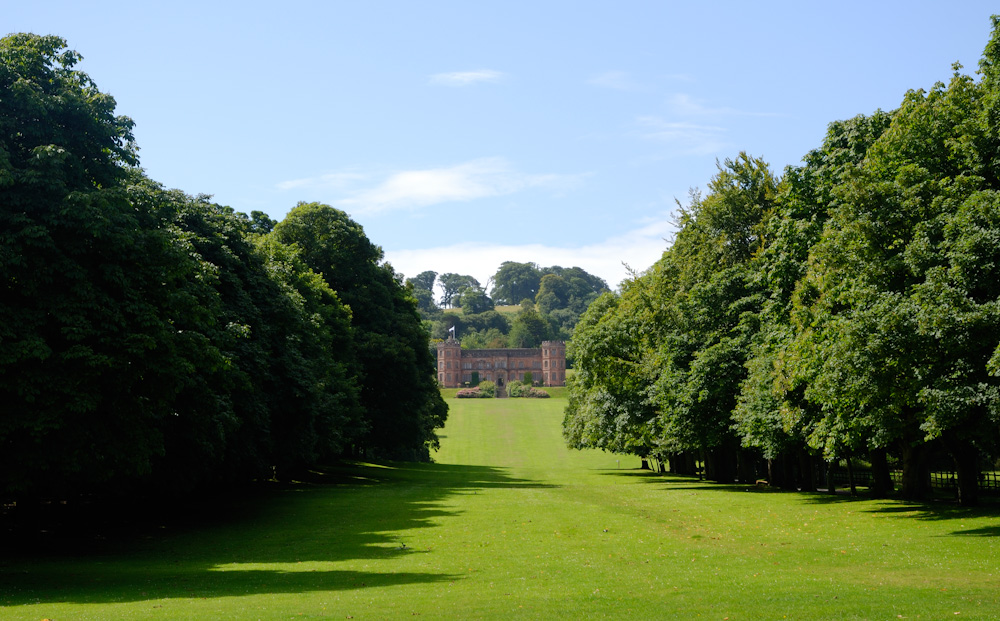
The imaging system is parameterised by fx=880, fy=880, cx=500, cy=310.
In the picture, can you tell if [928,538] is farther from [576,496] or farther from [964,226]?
[576,496]

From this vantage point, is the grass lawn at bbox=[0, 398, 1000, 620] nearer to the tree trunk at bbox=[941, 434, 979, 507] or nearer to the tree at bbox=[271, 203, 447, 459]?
the tree trunk at bbox=[941, 434, 979, 507]

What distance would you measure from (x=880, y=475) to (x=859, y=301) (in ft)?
40.0

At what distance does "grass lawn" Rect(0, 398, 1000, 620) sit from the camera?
13.2 metres

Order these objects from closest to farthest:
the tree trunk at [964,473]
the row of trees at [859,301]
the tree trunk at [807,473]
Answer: the row of trees at [859,301] → the tree trunk at [964,473] → the tree trunk at [807,473]

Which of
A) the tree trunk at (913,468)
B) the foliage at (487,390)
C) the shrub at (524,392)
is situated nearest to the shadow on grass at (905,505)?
the tree trunk at (913,468)

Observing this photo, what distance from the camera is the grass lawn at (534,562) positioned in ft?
43.2

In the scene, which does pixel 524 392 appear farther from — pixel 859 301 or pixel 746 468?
pixel 859 301

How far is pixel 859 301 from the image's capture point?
2306 centimetres

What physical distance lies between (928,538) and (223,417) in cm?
1897

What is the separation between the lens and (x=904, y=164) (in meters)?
23.5

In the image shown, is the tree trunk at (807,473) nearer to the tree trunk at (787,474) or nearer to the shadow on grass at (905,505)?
the shadow on grass at (905,505)

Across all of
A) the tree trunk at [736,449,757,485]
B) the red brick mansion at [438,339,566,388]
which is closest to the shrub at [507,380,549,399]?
the red brick mansion at [438,339,566,388]

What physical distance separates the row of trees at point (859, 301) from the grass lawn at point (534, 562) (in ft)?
9.53

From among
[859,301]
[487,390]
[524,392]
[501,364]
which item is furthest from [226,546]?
[501,364]
